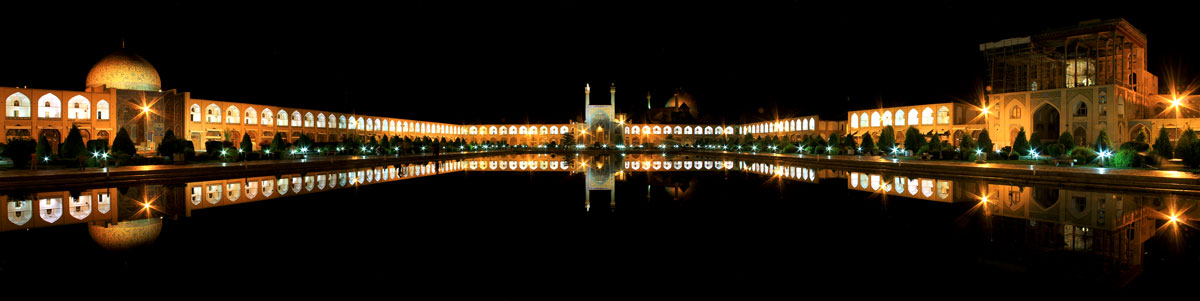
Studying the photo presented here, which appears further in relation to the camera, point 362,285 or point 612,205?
point 612,205

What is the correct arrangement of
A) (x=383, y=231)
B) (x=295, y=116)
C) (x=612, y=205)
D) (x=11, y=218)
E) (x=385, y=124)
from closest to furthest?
(x=383, y=231), (x=11, y=218), (x=612, y=205), (x=295, y=116), (x=385, y=124)

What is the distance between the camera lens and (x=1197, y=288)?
399cm

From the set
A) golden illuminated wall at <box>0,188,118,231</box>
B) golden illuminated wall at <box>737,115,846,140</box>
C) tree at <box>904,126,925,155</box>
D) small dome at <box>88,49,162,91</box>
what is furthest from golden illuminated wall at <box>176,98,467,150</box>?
golden illuminated wall at <box>737,115,846,140</box>

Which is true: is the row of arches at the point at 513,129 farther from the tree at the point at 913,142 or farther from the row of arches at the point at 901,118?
the tree at the point at 913,142

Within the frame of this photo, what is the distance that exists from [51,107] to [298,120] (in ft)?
44.7

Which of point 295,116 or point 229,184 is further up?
point 295,116

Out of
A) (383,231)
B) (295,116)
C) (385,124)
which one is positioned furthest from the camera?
(385,124)

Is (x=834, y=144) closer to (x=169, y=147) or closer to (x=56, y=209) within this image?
(x=169, y=147)

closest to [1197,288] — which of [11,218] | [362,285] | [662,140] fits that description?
[362,285]

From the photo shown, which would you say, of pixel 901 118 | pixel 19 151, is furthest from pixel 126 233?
pixel 901 118

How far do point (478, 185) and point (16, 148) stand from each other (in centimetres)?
1206

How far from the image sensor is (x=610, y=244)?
18.3ft

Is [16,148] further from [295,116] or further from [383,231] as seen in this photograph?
[295,116]

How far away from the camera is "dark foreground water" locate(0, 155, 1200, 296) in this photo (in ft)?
13.6
